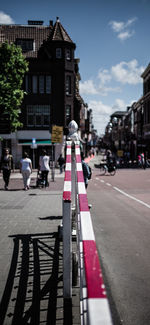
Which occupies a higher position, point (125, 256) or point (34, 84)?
point (34, 84)

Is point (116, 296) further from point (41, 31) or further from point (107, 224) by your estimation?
point (41, 31)

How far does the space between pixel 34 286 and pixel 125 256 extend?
6.11 ft

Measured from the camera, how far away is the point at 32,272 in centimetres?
444

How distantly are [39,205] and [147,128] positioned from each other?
44880 mm

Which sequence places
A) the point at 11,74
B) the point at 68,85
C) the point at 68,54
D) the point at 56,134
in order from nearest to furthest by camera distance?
the point at 56,134, the point at 11,74, the point at 68,54, the point at 68,85

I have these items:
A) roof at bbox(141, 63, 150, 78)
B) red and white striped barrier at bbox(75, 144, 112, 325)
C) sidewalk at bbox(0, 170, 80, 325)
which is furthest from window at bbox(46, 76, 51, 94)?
red and white striped barrier at bbox(75, 144, 112, 325)

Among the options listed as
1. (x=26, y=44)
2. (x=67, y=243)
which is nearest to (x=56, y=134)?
(x=67, y=243)

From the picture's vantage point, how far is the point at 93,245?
74.7 inches

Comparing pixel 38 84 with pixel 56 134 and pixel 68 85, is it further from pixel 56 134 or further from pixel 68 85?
pixel 56 134

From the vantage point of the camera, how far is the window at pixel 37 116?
34531 mm

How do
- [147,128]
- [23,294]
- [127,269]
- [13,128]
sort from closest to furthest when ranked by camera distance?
[23,294] → [127,269] → [13,128] → [147,128]

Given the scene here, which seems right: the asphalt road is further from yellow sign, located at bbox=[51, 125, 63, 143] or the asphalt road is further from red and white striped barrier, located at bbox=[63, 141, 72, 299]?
yellow sign, located at bbox=[51, 125, 63, 143]

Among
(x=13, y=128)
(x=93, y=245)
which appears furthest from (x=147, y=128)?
(x=93, y=245)

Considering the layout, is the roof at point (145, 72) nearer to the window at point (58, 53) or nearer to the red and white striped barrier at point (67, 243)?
the window at point (58, 53)
